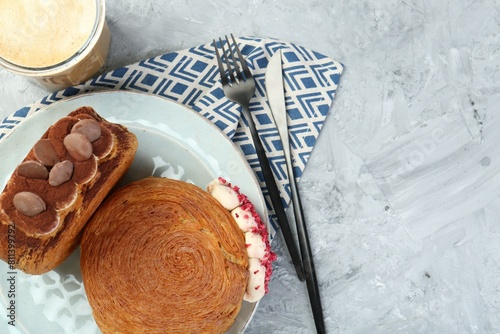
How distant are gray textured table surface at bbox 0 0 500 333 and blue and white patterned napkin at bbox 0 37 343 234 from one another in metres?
0.04

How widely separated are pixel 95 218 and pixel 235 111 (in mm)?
393

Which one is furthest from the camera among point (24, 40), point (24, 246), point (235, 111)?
point (235, 111)

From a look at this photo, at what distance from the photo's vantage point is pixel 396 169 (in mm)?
1418

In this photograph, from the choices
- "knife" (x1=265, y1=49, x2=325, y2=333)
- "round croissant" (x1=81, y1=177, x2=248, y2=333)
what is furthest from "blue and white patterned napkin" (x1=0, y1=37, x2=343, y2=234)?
"round croissant" (x1=81, y1=177, x2=248, y2=333)

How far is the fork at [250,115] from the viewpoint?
4.36 ft

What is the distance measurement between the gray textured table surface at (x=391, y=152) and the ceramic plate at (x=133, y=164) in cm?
13

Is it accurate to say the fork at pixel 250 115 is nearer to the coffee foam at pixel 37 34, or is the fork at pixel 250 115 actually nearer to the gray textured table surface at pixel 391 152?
the gray textured table surface at pixel 391 152

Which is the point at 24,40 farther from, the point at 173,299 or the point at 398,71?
the point at 398,71

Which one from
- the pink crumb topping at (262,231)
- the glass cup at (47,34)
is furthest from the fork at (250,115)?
the glass cup at (47,34)

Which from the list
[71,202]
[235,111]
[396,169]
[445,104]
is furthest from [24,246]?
[445,104]

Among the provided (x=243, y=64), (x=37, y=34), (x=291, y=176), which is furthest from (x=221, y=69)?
(x=37, y=34)

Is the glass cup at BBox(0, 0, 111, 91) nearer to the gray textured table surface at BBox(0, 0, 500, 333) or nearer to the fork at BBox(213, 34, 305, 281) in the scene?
the gray textured table surface at BBox(0, 0, 500, 333)

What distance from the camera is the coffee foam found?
3.99 feet

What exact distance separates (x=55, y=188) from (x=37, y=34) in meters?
0.35
